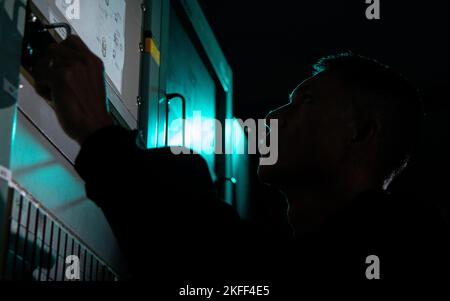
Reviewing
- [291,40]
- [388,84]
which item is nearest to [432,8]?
[291,40]

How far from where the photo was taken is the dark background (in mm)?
3582

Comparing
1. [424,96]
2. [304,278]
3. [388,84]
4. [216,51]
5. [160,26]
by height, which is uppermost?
[424,96]

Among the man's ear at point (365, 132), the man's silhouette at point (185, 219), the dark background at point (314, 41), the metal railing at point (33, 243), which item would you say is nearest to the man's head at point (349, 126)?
the man's ear at point (365, 132)

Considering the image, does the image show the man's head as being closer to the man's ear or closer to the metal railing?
the man's ear

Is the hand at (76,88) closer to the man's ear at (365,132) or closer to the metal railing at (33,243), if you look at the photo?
the metal railing at (33,243)

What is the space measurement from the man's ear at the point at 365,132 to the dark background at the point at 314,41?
6.85ft

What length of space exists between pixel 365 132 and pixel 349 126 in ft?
0.14

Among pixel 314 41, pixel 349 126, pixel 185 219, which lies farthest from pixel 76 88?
pixel 314 41

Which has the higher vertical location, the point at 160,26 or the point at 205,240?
the point at 160,26

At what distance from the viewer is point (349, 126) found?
1.54 meters

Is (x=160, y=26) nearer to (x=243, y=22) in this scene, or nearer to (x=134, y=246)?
(x=134, y=246)

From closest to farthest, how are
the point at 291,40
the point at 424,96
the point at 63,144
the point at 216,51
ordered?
1. the point at 63,144
2. the point at 216,51
3. the point at 291,40
4. the point at 424,96

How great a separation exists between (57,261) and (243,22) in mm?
2829

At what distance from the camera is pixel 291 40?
3910mm
